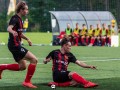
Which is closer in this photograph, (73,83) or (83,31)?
(73,83)

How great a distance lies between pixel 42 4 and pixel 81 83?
40.3 metres

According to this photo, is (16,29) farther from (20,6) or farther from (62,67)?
(62,67)

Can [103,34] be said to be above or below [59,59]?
below

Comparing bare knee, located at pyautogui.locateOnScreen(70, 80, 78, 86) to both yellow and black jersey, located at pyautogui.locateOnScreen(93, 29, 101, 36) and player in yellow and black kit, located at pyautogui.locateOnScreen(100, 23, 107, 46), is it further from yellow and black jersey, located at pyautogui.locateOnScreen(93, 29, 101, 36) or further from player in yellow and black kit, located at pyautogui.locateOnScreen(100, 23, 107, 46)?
yellow and black jersey, located at pyautogui.locateOnScreen(93, 29, 101, 36)

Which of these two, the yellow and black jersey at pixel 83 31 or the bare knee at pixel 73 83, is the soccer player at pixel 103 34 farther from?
the bare knee at pixel 73 83

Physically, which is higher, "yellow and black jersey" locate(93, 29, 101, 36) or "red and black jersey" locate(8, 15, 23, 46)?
"red and black jersey" locate(8, 15, 23, 46)

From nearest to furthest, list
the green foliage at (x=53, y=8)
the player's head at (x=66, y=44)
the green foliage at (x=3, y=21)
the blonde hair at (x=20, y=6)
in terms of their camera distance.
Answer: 1. the player's head at (x=66, y=44)
2. the blonde hair at (x=20, y=6)
3. the green foliage at (x=53, y=8)
4. the green foliage at (x=3, y=21)

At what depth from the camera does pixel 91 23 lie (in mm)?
40062

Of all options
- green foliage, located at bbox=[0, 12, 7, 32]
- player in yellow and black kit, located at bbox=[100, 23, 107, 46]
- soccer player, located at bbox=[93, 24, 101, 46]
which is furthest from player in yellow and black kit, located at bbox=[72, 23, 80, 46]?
green foliage, located at bbox=[0, 12, 7, 32]

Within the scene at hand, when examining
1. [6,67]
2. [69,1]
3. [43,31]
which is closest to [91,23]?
[69,1]

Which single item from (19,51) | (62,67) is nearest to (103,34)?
(62,67)

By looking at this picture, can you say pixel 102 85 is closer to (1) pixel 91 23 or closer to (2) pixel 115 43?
(2) pixel 115 43

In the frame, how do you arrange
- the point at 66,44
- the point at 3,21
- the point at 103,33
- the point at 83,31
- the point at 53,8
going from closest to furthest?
the point at 66,44 → the point at 83,31 → the point at 103,33 → the point at 53,8 → the point at 3,21

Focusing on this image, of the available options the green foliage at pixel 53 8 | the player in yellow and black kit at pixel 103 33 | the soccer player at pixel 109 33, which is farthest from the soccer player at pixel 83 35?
the green foliage at pixel 53 8
